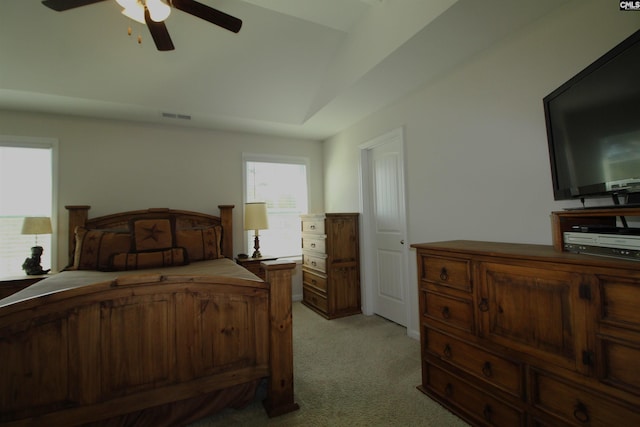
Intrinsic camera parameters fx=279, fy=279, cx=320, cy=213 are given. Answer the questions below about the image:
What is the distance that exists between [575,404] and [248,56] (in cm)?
335

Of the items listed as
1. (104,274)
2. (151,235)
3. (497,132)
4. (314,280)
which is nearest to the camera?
(497,132)

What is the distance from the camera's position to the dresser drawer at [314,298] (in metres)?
3.48

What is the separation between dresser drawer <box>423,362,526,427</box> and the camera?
142 cm

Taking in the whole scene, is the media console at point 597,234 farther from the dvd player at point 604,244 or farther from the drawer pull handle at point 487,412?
the drawer pull handle at point 487,412

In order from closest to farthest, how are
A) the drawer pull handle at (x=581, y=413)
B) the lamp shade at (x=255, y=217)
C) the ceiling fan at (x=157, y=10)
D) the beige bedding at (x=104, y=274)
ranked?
the drawer pull handle at (x=581, y=413)
the ceiling fan at (x=157, y=10)
the beige bedding at (x=104, y=274)
the lamp shade at (x=255, y=217)

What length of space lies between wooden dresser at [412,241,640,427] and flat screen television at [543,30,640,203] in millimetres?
361

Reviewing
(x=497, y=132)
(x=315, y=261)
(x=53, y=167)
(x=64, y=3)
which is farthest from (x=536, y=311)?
(x=53, y=167)

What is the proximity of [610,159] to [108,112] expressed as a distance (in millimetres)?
4194

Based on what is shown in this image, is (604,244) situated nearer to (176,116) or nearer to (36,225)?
(176,116)

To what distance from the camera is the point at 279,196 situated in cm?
420

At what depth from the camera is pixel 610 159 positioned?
1235 mm

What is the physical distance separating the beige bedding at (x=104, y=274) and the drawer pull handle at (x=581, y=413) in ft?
5.64

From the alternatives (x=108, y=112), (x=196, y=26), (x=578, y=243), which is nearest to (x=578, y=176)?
(x=578, y=243)

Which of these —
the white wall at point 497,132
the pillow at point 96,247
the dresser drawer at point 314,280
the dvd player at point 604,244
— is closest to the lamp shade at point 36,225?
the pillow at point 96,247
